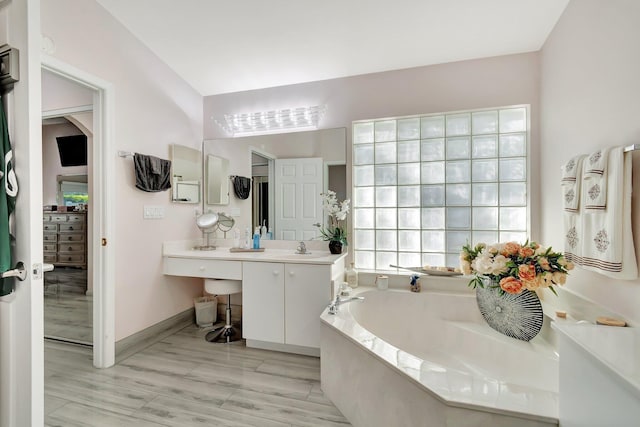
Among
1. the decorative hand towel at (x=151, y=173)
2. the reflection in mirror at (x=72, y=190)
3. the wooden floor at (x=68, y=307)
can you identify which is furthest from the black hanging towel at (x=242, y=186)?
the reflection in mirror at (x=72, y=190)

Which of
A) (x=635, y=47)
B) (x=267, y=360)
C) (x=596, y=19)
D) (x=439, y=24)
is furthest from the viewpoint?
(x=267, y=360)

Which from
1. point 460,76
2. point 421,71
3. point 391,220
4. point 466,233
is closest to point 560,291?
point 466,233

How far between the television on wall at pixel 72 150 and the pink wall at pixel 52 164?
A: 0.41 ft

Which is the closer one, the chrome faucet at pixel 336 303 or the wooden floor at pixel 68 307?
the chrome faucet at pixel 336 303

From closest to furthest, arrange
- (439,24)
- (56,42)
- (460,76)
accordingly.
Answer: (56,42), (439,24), (460,76)

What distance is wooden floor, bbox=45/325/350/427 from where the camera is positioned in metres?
1.62

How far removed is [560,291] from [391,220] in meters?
1.29

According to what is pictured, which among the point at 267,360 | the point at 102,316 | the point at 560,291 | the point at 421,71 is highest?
the point at 421,71

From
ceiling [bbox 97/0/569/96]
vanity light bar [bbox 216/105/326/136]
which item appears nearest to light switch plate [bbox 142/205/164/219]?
vanity light bar [bbox 216/105/326/136]

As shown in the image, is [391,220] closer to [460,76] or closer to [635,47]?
[460,76]

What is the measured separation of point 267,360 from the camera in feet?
7.47

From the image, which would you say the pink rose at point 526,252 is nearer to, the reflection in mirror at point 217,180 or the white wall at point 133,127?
the reflection in mirror at point 217,180

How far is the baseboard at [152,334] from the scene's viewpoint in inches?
90.1

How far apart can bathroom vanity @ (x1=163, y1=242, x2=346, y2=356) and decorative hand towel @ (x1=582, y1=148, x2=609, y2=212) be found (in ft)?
5.17
